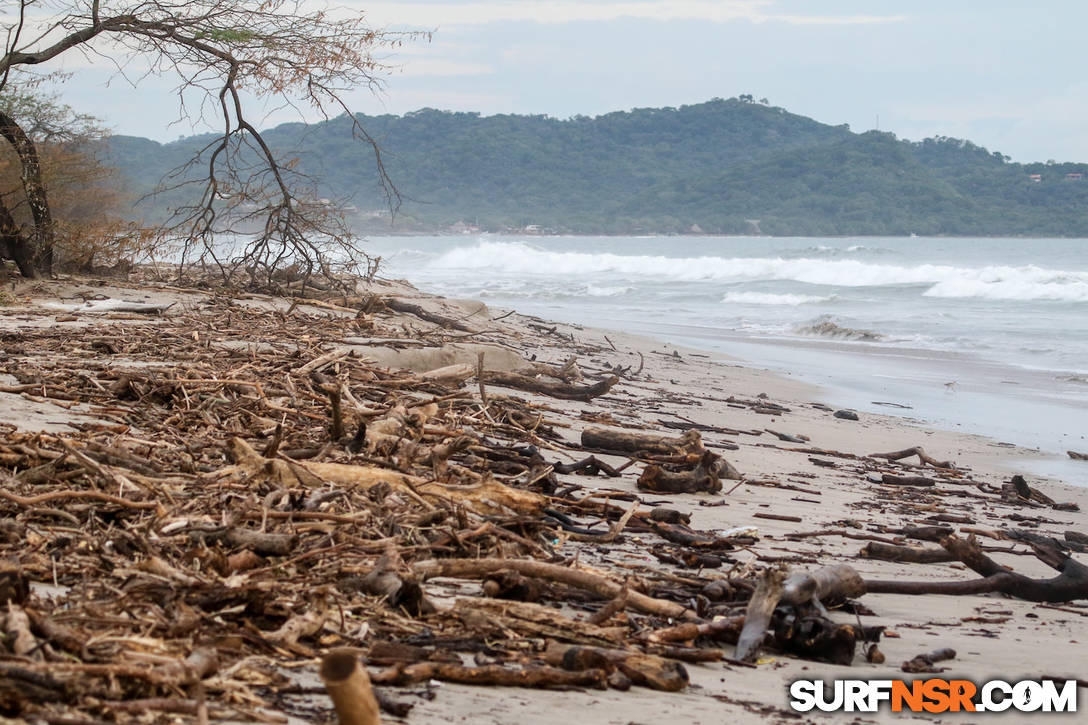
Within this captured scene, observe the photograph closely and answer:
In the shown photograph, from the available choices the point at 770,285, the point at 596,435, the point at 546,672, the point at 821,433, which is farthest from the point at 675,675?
the point at 770,285

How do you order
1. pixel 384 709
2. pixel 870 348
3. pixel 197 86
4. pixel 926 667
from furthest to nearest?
pixel 870 348 < pixel 197 86 < pixel 926 667 < pixel 384 709

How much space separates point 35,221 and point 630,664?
11.1 metres

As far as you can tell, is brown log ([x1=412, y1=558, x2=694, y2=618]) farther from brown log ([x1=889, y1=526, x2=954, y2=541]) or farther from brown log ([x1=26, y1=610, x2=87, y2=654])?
brown log ([x1=889, y1=526, x2=954, y2=541])

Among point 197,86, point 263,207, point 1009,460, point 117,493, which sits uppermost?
point 197,86

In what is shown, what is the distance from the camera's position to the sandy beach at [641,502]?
2502 mm

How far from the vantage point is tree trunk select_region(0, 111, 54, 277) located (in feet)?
36.3

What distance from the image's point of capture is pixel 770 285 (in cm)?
3538

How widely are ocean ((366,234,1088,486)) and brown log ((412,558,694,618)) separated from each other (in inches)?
245

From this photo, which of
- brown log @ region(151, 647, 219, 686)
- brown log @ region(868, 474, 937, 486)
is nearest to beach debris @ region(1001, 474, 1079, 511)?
brown log @ region(868, 474, 937, 486)

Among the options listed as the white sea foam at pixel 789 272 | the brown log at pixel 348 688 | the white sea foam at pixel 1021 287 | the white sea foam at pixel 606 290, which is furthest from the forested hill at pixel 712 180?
the brown log at pixel 348 688

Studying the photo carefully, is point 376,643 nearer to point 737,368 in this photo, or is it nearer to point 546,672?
point 546,672

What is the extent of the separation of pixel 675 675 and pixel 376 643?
775 mm

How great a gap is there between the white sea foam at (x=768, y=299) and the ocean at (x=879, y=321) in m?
0.08

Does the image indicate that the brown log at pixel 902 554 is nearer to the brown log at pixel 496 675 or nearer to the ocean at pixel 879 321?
the brown log at pixel 496 675
